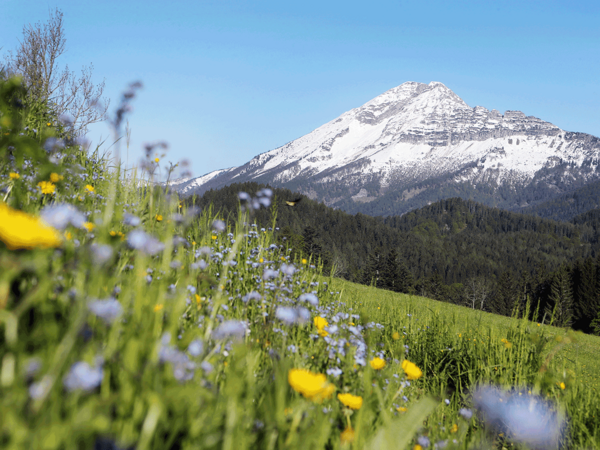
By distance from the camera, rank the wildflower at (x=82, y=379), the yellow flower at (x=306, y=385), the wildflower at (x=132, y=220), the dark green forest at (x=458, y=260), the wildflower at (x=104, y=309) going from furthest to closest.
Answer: the dark green forest at (x=458, y=260)
the wildflower at (x=132, y=220)
the yellow flower at (x=306, y=385)
the wildflower at (x=104, y=309)
the wildflower at (x=82, y=379)

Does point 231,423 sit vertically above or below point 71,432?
below

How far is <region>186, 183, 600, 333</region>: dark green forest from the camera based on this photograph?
7238 cm

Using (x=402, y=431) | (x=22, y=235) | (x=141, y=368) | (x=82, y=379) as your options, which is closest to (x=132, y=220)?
(x=141, y=368)

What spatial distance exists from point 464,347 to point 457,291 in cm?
12350

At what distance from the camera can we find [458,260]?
150875 mm

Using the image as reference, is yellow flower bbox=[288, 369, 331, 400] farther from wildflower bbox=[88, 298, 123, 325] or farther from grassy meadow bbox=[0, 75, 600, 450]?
wildflower bbox=[88, 298, 123, 325]

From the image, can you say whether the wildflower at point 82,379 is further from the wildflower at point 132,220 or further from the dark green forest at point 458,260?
the dark green forest at point 458,260

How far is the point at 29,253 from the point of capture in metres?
1.11

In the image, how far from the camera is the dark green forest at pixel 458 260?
72.4m

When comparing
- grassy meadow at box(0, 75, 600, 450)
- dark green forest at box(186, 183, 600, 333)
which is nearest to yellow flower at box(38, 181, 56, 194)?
grassy meadow at box(0, 75, 600, 450)

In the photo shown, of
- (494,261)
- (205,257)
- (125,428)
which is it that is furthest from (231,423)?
(494,261)

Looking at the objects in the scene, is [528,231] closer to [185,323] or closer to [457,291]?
[457,291]

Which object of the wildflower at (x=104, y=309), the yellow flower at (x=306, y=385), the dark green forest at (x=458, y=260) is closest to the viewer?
the wildflower at (x=104, y=309)

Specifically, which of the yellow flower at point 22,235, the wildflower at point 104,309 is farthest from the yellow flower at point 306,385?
the yellow flower at point 22,235
